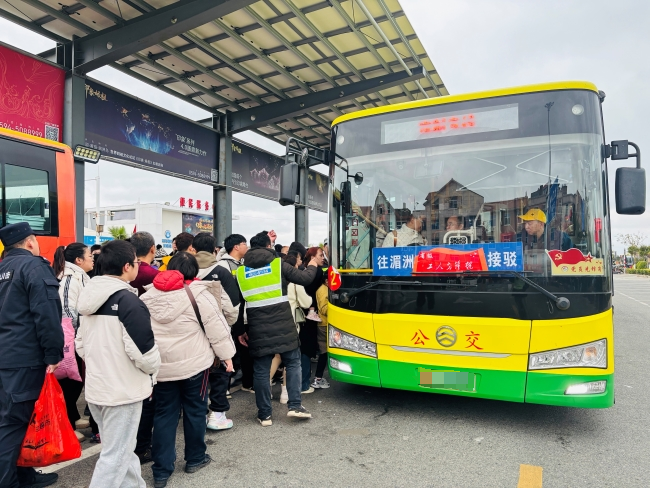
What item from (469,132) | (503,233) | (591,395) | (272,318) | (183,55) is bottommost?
(591,395)

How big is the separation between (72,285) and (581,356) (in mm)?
Result: 4281

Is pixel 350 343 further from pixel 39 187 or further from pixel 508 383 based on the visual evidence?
pixel 39 187

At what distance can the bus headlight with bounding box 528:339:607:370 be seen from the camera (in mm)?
3883

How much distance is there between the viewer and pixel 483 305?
4.12m

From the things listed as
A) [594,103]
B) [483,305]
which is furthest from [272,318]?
[594,103]

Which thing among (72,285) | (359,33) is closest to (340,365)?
(72,285)

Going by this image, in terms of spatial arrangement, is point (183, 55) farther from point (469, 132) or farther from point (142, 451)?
point (142, 451)

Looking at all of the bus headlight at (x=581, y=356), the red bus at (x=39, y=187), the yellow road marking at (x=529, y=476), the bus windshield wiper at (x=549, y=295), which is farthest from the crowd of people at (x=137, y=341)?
the red bus at (x=39, y=187)

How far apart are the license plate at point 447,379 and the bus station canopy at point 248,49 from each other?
661 cm

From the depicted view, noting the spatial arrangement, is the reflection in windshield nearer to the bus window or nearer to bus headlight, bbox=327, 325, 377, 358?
bus headlight, bbox=327, 325, 377, 358

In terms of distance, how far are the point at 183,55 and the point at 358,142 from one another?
24.1 feet

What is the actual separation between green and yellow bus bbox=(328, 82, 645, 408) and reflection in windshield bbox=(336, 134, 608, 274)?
1 cm

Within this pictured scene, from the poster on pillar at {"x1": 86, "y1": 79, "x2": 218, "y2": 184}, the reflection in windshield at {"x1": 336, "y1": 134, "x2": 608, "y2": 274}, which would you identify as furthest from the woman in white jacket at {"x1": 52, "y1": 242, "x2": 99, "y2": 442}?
the poster on pillar at {"x1": 86, "y1": 79, "x2": 218, "y2": 184}

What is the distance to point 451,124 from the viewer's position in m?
4.52
